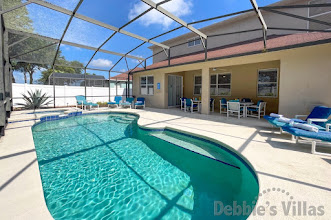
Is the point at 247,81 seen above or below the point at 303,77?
above

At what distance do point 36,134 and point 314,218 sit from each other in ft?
24.9

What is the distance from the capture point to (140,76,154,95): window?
12.1m

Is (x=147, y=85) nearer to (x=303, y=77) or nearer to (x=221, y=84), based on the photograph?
(x=221, y=84)

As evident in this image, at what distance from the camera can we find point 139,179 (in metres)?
3.07

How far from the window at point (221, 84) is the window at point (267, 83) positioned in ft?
5.76

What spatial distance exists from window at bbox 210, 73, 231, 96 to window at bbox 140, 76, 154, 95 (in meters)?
4.65

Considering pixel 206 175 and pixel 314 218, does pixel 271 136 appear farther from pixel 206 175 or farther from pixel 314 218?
pixel 314 218

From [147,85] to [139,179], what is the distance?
32.7 feet

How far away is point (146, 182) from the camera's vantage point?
299 cm

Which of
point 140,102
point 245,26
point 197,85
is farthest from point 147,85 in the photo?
point 245,26

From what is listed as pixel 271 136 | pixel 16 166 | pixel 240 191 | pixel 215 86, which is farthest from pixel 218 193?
pixel 215 86

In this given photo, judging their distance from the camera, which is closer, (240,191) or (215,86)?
(240,191)

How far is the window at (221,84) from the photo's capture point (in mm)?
9961

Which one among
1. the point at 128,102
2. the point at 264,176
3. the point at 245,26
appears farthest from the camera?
the point at 128,102
